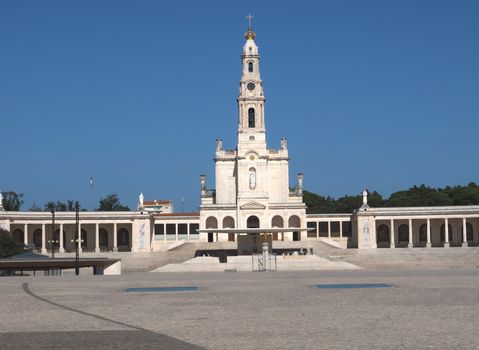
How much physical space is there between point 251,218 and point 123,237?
16.8m

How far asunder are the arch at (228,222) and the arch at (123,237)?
12.6 meters

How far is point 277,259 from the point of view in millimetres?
62938

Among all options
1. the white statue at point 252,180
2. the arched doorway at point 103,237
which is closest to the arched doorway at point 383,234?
the white statue at point 252,180

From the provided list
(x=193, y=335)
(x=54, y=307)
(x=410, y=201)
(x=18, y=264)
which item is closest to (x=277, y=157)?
(x=410, y=201)

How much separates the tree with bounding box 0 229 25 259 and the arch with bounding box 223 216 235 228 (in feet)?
94.7

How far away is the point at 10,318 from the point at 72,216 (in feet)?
241

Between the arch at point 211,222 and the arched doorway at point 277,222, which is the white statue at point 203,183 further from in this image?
the arched doorway at point 277,222

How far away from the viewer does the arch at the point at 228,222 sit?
98.8 m

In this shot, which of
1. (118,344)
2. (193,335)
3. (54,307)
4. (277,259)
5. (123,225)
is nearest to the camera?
(118,344)

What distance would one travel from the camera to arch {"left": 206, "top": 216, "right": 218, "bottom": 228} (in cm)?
9900

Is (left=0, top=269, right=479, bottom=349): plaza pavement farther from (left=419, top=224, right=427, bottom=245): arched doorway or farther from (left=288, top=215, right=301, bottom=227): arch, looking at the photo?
(left=419, top=224, right=427, bottom=245): arched doorway

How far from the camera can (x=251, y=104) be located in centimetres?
9919

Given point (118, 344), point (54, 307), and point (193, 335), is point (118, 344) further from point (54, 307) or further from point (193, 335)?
point (54, 307)

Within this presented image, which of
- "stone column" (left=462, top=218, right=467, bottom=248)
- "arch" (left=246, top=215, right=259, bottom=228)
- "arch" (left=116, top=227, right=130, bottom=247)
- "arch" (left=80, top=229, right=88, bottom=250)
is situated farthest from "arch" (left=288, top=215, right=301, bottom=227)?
"arch" (left=80, top=229, right=88, bottom=250)
